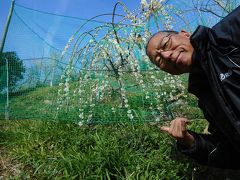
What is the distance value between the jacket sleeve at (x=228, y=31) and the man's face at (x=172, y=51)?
21 cm

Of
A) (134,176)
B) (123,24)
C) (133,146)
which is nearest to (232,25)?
(134,176)

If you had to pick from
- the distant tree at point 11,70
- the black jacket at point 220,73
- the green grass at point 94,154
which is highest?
the distant tree at point 11,70

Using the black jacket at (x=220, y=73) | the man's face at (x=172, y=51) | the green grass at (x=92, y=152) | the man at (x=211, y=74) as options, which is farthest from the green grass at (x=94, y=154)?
the man's face at (x=172, y=51)

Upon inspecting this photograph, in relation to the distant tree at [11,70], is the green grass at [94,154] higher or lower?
lower

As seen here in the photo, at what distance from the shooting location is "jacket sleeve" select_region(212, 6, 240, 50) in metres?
2.13

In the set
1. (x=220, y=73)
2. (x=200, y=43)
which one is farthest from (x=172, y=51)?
(x=220, y=73)

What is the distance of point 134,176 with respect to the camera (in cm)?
338

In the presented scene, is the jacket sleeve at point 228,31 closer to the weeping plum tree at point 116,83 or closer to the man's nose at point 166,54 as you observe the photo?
the man's nose at point 166,54

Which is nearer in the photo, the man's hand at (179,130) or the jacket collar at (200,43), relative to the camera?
the jacket collar at (200,43)

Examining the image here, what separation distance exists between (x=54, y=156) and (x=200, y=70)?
1895 millimetres

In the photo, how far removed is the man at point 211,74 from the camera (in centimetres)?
220

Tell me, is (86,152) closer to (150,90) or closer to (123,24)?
(150,90)

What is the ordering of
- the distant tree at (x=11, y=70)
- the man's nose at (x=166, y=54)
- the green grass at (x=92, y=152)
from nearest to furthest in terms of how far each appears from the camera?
the man's nose at (x=166, y=54) < the green grass at (x=92, y=152) < the distant tree at (x=11, y=70)

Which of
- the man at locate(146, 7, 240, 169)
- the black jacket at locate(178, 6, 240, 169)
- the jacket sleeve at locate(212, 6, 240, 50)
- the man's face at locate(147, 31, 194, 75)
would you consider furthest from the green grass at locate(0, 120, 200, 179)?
the jacket sleeve at locate(212, 6, 240, 50)
